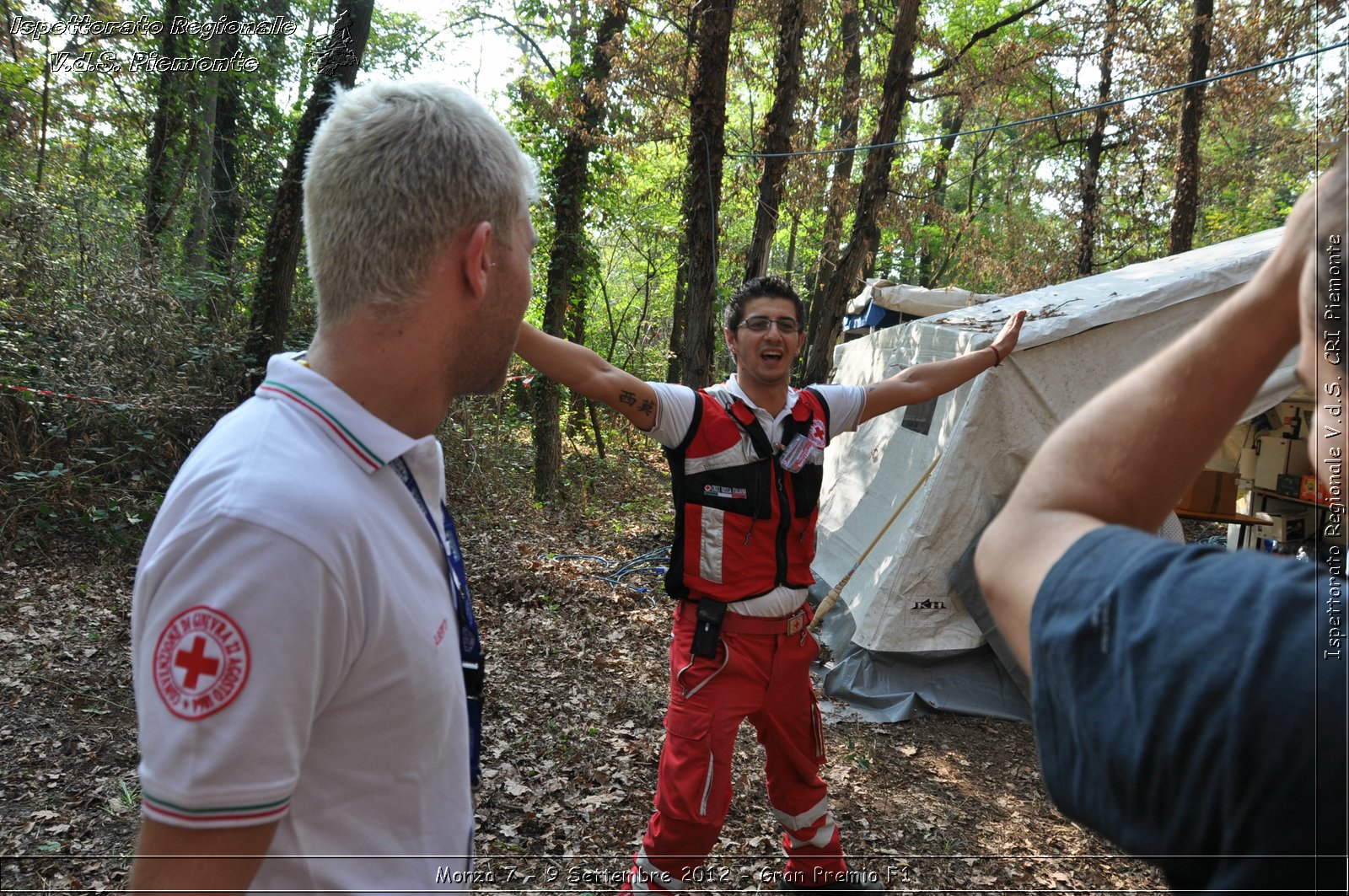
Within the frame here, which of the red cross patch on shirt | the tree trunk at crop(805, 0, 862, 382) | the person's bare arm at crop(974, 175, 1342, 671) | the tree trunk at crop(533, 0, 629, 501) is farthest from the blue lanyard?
the tree trunk at crop(805, 0, 862, 382)

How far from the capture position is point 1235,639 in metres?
0.72

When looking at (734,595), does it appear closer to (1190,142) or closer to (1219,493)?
(1219,493)

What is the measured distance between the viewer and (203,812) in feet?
3.20

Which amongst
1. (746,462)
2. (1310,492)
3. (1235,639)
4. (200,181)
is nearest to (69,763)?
(746,462)

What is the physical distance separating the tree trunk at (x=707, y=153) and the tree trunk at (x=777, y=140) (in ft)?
2.80

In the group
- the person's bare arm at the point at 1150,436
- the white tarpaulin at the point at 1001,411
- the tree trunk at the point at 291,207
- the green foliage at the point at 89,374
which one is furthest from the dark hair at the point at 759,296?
the green foliage at the point at 89,374

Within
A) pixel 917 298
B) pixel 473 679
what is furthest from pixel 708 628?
pixel 917 298

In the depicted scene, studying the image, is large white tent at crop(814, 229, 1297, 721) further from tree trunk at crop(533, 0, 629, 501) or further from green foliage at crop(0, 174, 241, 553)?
green foliage at crop(0, 174, 241, 553)

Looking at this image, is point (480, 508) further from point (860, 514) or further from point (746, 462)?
point (746, 462)

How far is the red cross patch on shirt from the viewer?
981 mm

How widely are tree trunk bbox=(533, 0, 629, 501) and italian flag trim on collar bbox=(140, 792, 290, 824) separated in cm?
923

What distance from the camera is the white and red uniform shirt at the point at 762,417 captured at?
11.1ft

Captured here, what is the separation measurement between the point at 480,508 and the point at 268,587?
350 inches

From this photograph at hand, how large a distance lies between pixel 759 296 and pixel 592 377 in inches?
41.5
